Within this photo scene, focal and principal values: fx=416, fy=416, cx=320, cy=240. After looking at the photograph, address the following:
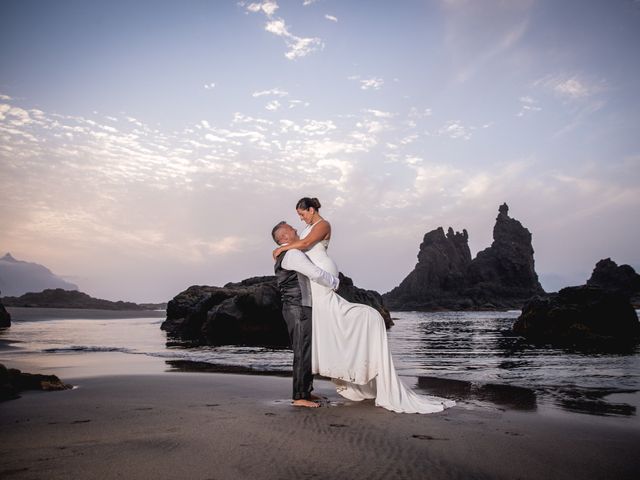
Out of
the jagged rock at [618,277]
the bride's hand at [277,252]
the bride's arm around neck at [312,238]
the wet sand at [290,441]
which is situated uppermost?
the jagged rock at [618,277]

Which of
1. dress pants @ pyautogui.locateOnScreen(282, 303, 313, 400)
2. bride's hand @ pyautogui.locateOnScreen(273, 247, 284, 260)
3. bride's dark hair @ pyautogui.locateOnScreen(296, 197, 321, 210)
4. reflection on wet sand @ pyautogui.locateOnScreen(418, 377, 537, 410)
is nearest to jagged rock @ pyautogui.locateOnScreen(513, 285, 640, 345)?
reflection on wet sand @ pyautogui.locateOnScreen(418, 377, 537, 410)

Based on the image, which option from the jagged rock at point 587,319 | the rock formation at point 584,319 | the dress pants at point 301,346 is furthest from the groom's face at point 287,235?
the jagged rock at point 587,319

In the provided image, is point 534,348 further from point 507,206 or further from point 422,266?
point 507,206

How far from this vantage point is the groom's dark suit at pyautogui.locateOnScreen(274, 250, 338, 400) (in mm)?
5564

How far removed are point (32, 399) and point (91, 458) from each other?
3252mm

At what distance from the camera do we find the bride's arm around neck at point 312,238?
578 centimetres

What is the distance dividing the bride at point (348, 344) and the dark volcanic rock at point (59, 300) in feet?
296

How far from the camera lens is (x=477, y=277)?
147 metres

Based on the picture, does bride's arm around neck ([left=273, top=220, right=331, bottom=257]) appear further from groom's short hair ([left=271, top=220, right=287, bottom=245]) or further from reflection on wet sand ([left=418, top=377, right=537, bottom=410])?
reflection on wet sand ([left=418, top=377, right=537, bottom=410])

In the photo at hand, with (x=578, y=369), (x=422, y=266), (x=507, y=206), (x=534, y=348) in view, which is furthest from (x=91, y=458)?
(x=507, y=206)

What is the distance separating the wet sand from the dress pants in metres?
0.38

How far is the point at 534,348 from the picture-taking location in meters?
16.7

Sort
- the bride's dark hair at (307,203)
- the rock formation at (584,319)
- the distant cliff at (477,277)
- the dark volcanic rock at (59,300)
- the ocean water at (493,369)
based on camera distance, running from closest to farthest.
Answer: the bride's dark hair at (307,203) < the ocean water at (493,369) < the rock formation at (584,319) < the dark volcanic rock at (59,300) < the distant cliff at (477,277)

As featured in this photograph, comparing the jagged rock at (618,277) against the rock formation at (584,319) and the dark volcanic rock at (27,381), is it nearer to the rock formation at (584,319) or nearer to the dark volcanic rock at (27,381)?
the rock formation at (584,319)
